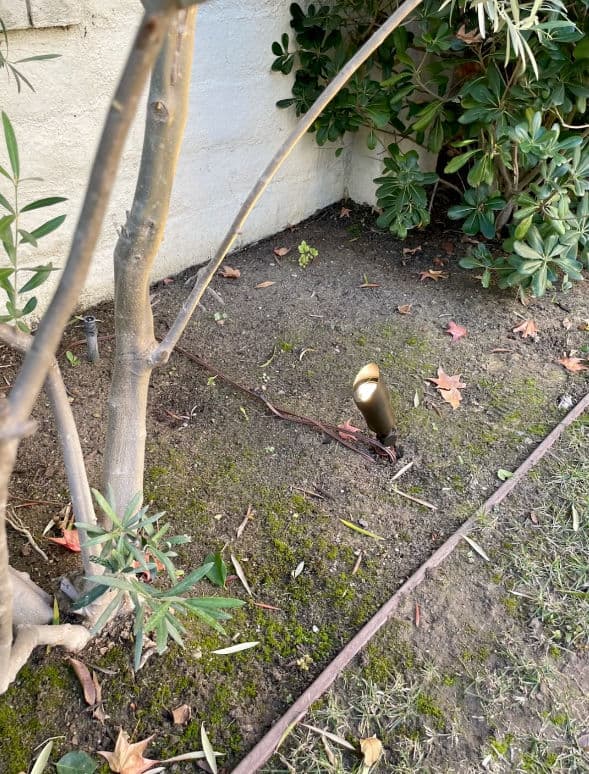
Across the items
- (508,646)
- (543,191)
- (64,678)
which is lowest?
(508,646)

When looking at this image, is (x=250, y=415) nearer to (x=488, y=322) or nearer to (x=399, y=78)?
(x=488, y=322)

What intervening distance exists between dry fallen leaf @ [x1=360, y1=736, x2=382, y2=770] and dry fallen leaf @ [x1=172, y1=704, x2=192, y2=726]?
41 cm

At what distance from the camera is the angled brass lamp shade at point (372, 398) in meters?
1.94

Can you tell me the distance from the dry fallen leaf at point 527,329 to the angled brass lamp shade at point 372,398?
1.05 m

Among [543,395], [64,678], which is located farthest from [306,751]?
[543,395]

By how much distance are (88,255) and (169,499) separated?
1.44 m

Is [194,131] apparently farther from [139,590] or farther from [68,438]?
[139,590]

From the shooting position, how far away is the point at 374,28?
121 inches

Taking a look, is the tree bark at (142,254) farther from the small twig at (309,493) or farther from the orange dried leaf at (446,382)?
the orange dried leaf at (446,382)

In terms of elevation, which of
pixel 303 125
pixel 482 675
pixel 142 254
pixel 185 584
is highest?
pixel 303 125

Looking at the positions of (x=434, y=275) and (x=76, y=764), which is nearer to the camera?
(x=76, y=764)

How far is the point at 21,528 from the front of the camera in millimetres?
1788

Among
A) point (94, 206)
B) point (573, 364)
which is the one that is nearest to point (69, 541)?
point (94, 206)

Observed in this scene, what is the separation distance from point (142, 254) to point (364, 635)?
3.64 feet
